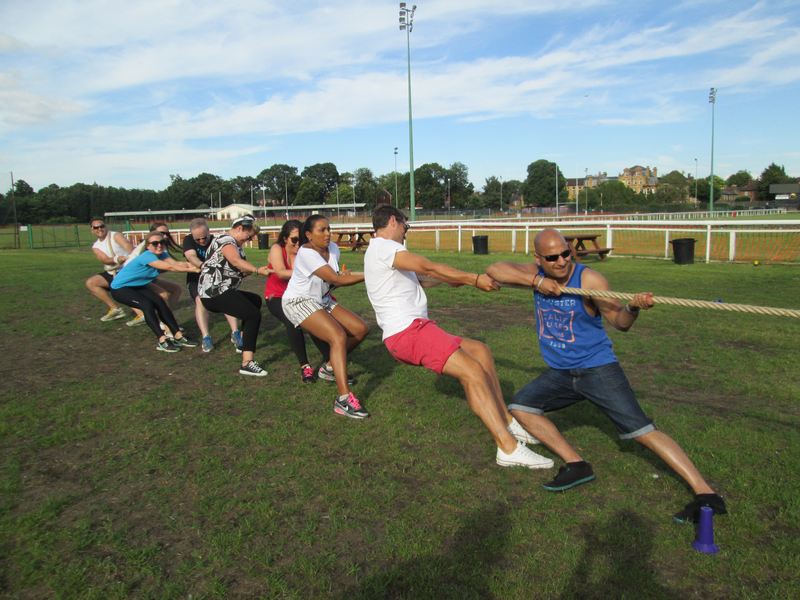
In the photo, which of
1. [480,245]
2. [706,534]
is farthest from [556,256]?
[480,245]

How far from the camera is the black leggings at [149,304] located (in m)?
8.58

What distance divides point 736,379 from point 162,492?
5.77 metres

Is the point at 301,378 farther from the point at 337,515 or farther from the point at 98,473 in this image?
the point at 337,515

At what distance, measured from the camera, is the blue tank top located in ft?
13.6

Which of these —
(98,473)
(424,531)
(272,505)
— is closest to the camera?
(424,531)

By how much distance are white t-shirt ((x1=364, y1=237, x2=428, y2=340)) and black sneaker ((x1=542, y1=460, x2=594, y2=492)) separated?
1.64 meters

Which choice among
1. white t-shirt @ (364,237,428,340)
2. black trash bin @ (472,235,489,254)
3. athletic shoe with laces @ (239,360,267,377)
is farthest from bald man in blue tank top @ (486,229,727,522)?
black trash bin @ (472,235,489,254)

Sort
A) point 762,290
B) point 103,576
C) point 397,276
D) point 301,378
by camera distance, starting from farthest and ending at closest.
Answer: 1. point 762,290
2. point 301,378
3. point 397,276
4. point 103,576

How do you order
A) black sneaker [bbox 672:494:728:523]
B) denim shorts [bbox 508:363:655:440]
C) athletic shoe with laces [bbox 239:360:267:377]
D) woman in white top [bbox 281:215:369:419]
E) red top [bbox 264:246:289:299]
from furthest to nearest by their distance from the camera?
1. red top [bbox 264:246:289:299]
2. athletic shoe with laces [bbox 239:360:267:377]
3. woman in white top [bbox 281:215:369:419]
4. denim shorts [bbox 508:363:655:440]
5. black sneaker [bbox 672:494:728:523]

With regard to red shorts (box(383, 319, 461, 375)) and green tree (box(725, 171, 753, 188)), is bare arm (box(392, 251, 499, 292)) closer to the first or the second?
red shorts (box(383, 319, 461, 375))

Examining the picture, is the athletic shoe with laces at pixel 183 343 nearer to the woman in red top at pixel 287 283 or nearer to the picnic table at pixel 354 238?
the woman in red top at pixel 287 283

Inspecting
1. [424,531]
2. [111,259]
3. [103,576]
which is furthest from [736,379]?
[111,259]

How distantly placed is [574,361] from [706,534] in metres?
1.33

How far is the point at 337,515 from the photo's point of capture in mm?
3791
